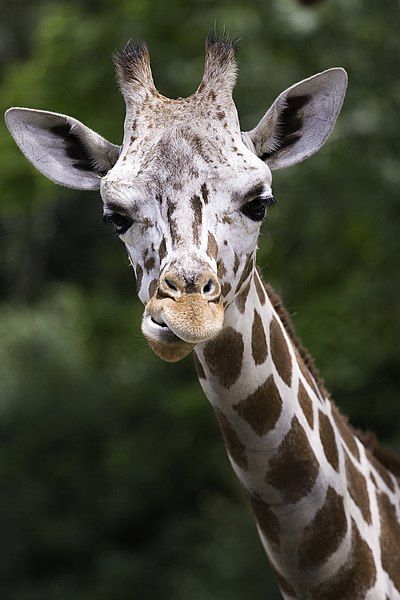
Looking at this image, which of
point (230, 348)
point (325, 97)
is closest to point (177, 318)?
point (230, 348)

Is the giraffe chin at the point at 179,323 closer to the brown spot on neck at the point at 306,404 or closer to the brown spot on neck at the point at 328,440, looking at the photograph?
the brown spot on neck at the point at 306,404

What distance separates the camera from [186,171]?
4.03m

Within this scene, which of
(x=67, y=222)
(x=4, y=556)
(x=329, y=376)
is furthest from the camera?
(x=67, y=222)

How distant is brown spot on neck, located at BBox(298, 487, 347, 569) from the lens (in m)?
4.39

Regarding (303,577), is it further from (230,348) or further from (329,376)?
(329,376)

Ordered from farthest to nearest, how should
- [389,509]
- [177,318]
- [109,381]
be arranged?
[109,381], [389,509], [177,318]

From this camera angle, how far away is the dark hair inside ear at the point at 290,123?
14.8ft

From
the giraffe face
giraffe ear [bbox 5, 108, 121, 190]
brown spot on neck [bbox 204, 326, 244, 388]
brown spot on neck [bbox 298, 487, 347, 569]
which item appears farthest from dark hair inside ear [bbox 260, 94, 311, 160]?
brown spot on neck [bbox 298, 487, 347, 569]

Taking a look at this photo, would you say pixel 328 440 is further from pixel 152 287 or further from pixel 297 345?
pixel 152 287

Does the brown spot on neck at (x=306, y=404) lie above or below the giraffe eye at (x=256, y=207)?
below

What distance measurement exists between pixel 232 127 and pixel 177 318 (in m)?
0.93

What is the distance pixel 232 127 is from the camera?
4258 mm

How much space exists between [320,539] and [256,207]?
1.24 metres

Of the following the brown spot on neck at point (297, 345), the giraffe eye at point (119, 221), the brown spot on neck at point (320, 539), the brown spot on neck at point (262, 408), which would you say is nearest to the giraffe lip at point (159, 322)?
the giraffe eye at point (119, 221)
